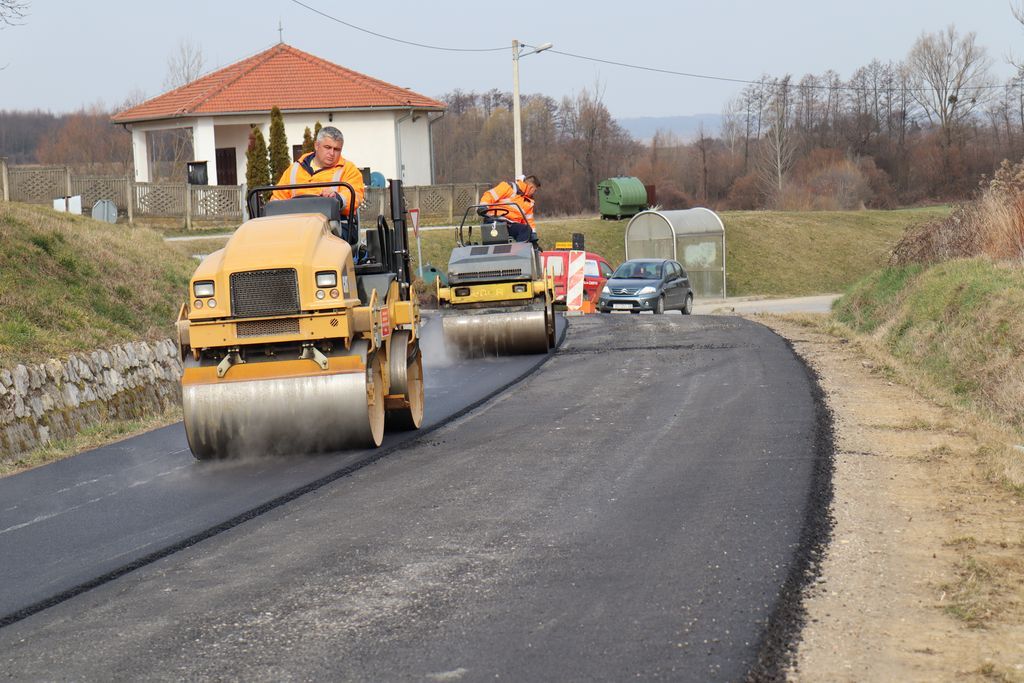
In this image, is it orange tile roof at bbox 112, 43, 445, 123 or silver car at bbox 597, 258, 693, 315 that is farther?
orange tile roof at bbox 112, 43, 445, 123

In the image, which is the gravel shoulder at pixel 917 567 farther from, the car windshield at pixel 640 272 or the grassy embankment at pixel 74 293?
the car windshield at pixel 640 272

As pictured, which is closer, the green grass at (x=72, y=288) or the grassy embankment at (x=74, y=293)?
the grassy embankment at (x=74, y=293)

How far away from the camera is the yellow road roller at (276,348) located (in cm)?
890

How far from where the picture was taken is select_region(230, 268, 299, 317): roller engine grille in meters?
8.90

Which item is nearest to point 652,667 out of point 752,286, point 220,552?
point 220,552

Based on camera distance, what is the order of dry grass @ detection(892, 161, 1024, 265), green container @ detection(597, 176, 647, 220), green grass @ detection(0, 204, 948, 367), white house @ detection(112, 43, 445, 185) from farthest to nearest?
green container @ detection(597, 176, 647, 220) → white house @ detection(112, 43, 445, 185) → dry grass @ detection(892, 161, 1024, 265) → green grass @ detection(0, 204, 948, 367)

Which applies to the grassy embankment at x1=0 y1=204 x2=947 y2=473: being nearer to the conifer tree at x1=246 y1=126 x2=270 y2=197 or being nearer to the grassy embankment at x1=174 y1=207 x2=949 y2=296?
the conifer tree at x1=246 y1=126 x2=270 y2=197

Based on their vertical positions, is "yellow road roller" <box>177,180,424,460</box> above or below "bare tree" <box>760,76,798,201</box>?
below

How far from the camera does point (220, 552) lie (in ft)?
21.7

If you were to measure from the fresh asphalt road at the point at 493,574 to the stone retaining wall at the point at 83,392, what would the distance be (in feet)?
13.4

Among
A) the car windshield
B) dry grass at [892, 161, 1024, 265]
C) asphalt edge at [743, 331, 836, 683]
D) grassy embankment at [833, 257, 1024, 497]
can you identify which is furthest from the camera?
the car windshield

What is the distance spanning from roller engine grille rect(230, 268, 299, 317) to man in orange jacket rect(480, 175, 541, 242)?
1015 cm

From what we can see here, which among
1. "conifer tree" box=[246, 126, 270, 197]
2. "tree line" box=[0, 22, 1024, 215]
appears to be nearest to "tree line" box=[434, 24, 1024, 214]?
"tree line" box=[0, 22, 1024, 215]

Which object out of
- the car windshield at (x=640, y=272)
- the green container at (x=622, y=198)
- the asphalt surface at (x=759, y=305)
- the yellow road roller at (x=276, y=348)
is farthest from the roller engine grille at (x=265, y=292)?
the green container at (x=622, y=198)
